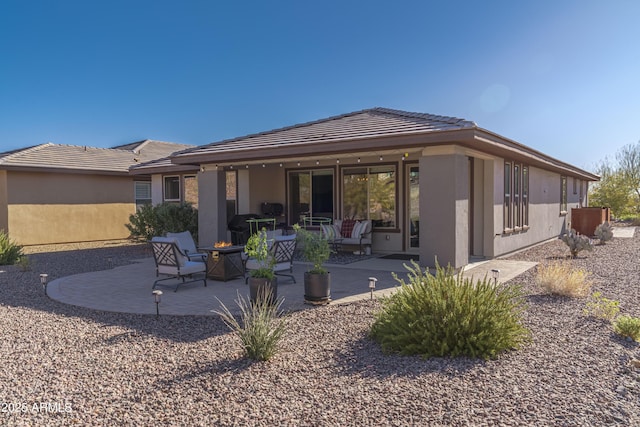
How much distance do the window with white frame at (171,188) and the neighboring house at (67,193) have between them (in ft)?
8.89

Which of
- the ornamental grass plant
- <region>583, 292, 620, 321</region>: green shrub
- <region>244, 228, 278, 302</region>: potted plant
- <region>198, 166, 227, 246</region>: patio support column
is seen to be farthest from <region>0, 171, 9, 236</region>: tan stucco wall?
<region>583, 292, 620, 321</region>: green shrub

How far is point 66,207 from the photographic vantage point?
1775 centimetres

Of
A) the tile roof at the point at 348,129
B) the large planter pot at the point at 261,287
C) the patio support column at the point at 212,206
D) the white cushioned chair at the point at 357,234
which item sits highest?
the tile roof at the point at 348,129

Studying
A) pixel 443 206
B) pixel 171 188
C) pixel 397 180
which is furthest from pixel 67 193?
pixel 443 206

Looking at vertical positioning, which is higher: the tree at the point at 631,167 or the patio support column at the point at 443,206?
the tree at the point at 631,167

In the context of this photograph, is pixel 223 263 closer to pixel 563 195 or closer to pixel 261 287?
pixel 261 287

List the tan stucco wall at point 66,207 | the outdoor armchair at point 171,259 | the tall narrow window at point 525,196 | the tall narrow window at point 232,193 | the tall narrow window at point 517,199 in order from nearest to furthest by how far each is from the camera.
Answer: the outdoor armchair at point 171,259
the tall narrow window at point 517,199
the tall narrow window at point 525,196
the tall narrow window at point 232,193
the tan stucco wall at point 66,207

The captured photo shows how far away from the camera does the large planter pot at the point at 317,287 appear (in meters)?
6.44

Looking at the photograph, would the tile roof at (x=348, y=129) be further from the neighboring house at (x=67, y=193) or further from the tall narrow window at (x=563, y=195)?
the tall narrow window at (x=563, y=195)

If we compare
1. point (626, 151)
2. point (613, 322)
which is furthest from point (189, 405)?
point (626, 151)

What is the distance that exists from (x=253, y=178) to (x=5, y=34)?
30.3ft

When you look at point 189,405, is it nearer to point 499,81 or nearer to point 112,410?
point 112,410

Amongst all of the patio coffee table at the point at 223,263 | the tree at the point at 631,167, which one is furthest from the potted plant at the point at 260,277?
the tree at the point at 631,167

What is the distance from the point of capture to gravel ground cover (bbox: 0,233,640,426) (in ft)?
10.3
